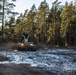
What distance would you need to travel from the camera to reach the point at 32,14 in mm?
103562

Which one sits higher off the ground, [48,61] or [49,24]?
[49,24]

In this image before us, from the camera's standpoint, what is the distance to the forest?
286 feet

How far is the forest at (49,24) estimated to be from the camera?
87.1m

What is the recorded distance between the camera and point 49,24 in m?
97.3

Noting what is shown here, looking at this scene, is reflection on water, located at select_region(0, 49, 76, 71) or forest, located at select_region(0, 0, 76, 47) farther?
forest, located at select_region(0, 0, 76, 47)

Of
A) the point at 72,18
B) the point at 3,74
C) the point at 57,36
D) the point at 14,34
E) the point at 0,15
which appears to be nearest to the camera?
the point at 3,74

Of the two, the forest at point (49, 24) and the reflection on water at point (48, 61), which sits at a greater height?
the forest at point (49, 24)

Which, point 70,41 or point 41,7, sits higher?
point 41,7

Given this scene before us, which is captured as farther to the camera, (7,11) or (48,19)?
(48,19)

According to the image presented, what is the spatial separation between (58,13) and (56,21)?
8.54 ft

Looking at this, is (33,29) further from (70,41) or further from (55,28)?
(70,41)

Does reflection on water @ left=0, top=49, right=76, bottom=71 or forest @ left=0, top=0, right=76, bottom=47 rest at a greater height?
forest @ left=0, top=0, right=76, bottom=47

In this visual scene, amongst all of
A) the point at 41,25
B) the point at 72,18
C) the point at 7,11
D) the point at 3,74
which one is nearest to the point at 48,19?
the point at 41,25

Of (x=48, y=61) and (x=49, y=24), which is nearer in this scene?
(x=48, y=61)
